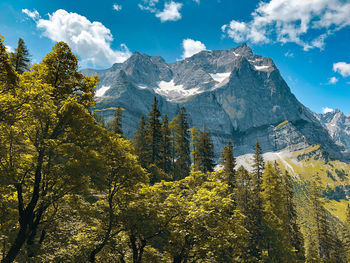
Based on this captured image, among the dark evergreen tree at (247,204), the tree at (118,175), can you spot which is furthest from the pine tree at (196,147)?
the tree at (118,175)

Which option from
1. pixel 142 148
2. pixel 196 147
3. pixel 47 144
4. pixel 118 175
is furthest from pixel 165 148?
pixel 47 144

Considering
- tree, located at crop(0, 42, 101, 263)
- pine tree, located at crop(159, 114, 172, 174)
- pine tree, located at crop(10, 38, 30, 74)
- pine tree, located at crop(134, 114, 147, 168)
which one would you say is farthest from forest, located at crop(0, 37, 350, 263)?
pine tree, located at crop(159, 114, 172, 174)

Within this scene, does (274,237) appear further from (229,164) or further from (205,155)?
(205,155)

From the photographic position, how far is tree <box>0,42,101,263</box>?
10344 mm

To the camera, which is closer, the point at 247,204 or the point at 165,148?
the point at 247,204

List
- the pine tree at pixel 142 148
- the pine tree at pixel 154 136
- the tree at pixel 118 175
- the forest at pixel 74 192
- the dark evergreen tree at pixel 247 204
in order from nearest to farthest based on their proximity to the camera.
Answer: the forest at pixel 74 192
the tree at pixel 118 175
the dark evergreen tree at pixel 247 204
the pine tree at pixel 154 136
the pine tree at pixel 142 148

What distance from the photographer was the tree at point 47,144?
10.3m

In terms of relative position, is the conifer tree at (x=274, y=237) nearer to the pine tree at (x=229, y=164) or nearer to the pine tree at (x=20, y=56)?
the pine tree at (x=229, y=164)

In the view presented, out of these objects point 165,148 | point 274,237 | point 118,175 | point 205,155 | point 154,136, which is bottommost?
point 274,237

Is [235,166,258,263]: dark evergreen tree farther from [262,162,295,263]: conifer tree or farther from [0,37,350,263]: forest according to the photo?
[0,37,350,263]: forest

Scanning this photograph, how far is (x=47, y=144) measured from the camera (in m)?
10.7

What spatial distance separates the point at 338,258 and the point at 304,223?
122945 mm

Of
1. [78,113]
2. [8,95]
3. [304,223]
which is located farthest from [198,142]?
[304,223]

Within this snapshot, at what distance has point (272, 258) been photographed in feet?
91.3
